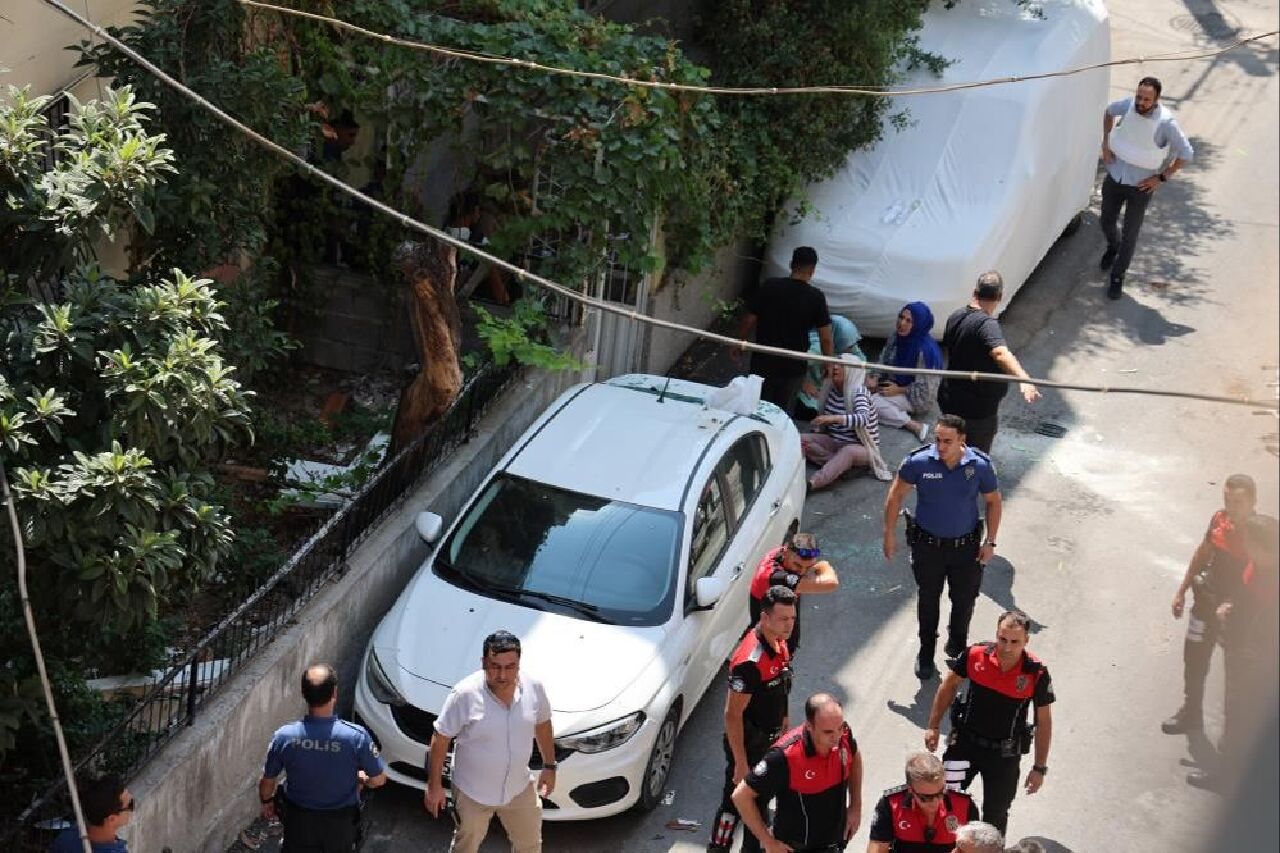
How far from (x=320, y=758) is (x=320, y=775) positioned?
80mm

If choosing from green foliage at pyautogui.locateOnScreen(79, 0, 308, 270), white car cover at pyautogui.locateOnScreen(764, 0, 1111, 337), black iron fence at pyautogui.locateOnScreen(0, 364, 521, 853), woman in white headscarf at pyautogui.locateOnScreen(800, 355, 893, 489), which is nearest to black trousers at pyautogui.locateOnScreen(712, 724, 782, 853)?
black iron fence at pyautogui.locateOnScreen(0, 364, 521, 853)

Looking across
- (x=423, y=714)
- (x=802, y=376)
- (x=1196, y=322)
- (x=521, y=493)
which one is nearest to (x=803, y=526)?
(x=802, y=376)

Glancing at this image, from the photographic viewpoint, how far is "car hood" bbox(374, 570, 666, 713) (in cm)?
870

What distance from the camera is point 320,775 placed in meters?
7.45

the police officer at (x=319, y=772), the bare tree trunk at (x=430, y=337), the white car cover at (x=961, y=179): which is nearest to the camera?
the police officer at (x=319, y=772)

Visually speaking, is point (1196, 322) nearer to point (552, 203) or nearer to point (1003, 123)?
point (1003, 123)

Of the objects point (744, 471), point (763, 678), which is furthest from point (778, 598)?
point (744, 471)

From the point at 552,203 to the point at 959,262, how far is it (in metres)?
3.77

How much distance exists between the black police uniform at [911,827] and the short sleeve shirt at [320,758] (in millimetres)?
2164

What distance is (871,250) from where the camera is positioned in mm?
13969

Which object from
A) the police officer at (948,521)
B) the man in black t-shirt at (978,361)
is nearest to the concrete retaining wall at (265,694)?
the police officer at (948,521)

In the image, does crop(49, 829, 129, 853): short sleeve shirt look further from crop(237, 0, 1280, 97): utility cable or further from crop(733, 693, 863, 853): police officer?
crop(237, 0, 1280, 97): utility cable

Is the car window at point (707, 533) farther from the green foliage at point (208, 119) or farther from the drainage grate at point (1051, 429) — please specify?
the drainage grate at point (1051, 429)

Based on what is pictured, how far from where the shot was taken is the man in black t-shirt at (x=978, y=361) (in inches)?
428
